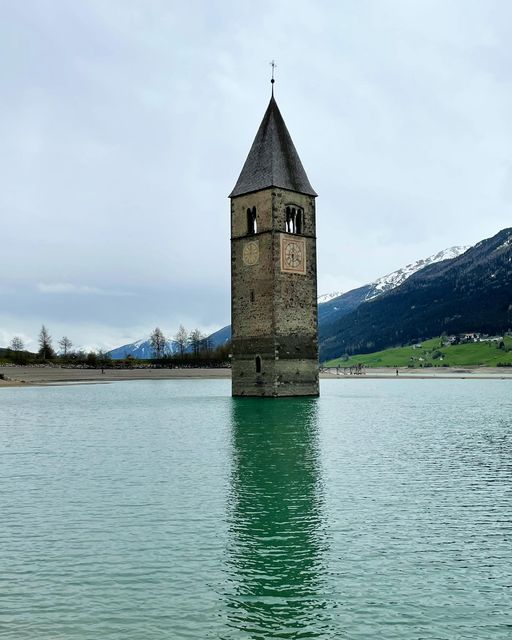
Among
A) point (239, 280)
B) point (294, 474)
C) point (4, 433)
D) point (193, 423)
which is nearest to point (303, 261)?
point (239, 280)

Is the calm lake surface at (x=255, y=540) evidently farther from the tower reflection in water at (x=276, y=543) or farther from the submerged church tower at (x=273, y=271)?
the submerged church tower at (x=273, y=271)

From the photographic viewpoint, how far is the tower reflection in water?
12.2 m

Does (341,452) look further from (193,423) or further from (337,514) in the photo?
(193,423)

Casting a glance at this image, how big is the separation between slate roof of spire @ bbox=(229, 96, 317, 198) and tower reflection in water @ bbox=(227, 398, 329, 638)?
43986 millimetres

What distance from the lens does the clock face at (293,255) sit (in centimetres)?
7344

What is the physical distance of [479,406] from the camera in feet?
223

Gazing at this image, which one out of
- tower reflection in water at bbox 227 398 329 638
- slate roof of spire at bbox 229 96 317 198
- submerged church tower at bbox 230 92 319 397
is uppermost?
slate roof of spire at bbox 229 96 317 198

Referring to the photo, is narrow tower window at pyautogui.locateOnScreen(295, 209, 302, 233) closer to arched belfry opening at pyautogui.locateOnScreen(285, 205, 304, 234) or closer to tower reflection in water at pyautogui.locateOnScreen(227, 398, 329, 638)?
arched belfry opening at pyautogui.locateOnScreen(285, 205, 304, 234)

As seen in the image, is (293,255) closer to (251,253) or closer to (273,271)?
(273,271)

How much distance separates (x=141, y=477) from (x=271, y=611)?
45.7 feet

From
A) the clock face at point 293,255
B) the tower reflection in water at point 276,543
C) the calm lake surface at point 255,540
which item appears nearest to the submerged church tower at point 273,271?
the clock face at point 293,255

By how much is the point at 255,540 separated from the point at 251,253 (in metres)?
Answer: 59.2

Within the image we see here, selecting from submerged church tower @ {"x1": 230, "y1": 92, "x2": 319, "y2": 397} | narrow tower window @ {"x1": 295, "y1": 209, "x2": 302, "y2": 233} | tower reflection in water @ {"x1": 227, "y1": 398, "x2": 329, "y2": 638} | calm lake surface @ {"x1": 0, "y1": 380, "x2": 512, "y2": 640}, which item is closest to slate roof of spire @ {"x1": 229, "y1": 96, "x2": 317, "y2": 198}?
submerged church tower @ {"x1": 230, "y1": 92, "x2": 319, "y2": 397}

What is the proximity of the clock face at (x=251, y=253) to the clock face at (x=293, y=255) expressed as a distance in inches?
109
